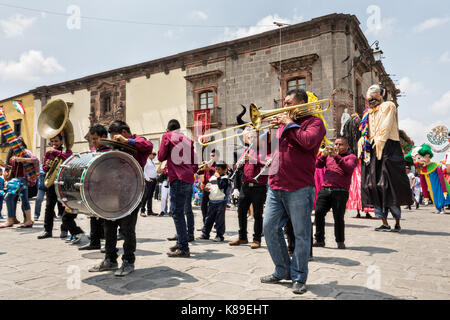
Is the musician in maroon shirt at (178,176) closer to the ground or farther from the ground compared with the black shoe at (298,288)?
farther from the ground

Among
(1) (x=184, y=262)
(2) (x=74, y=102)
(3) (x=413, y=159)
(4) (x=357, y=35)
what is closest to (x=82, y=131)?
(2) (x=74, y=102)

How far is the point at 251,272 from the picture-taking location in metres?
3.71

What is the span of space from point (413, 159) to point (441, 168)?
95cm

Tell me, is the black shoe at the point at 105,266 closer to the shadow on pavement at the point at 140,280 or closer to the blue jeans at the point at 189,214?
the shadow on pavement at the point at 140,280

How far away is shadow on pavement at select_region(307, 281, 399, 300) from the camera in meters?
2.87

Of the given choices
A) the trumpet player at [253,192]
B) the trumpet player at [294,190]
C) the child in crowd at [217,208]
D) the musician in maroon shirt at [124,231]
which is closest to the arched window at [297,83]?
the child in crowd at [217,208]

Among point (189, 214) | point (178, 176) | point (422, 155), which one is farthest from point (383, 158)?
point (422, 155)

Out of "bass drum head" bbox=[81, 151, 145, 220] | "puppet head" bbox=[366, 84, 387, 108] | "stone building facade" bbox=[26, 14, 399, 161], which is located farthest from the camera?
"stone building facade" bbox=[26, 14, 399, 161]

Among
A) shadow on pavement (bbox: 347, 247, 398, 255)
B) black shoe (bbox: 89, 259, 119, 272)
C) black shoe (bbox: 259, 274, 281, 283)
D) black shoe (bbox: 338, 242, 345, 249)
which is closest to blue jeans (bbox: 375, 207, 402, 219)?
shadow on pavement (bbox: 347, 247, 398, 255)

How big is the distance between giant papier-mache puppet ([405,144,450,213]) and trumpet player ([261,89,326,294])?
938cm

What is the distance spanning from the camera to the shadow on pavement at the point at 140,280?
315 cm

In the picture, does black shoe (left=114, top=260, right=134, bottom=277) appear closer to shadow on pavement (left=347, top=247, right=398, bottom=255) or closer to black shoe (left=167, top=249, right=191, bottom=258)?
black shoe (left=167, top=249, right=191, bottom=258)

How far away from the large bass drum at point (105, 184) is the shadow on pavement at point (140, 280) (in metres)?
0.64

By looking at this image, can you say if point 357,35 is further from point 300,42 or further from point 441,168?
point 441,168
